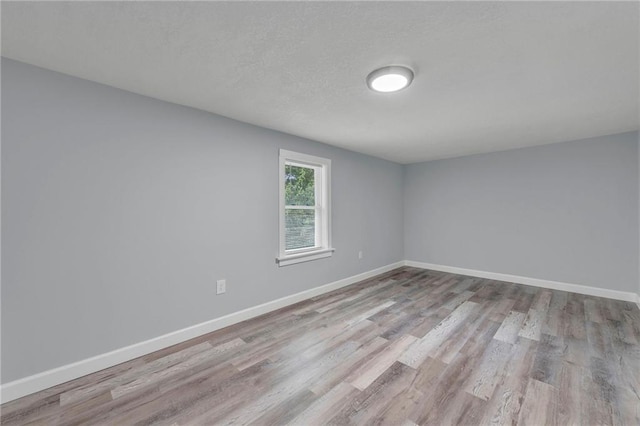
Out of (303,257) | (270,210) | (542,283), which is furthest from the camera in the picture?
(542,283)

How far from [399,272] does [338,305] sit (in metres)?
2.11

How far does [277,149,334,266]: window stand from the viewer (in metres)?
3.27

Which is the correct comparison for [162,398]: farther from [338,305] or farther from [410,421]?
[338,305]

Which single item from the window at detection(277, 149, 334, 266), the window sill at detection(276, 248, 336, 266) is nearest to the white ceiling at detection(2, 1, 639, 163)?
the window at detection(277, 149, 334, 266)

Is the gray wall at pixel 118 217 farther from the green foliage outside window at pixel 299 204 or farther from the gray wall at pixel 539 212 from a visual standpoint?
the gray wall at pixel 539 212

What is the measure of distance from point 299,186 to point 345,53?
2.15 meters

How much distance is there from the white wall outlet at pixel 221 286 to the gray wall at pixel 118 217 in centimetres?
5

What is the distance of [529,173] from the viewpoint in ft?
13.3

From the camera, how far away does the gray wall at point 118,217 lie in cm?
170

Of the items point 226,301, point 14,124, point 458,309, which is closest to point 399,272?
point 458,309

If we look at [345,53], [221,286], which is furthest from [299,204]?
[345,53]

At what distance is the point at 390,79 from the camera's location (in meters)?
1.88

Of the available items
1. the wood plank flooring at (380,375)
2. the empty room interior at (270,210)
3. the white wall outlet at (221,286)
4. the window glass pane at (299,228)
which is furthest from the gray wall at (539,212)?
the white wall outlet at (221,286)

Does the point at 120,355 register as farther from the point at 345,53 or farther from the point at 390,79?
the point at 390,79
